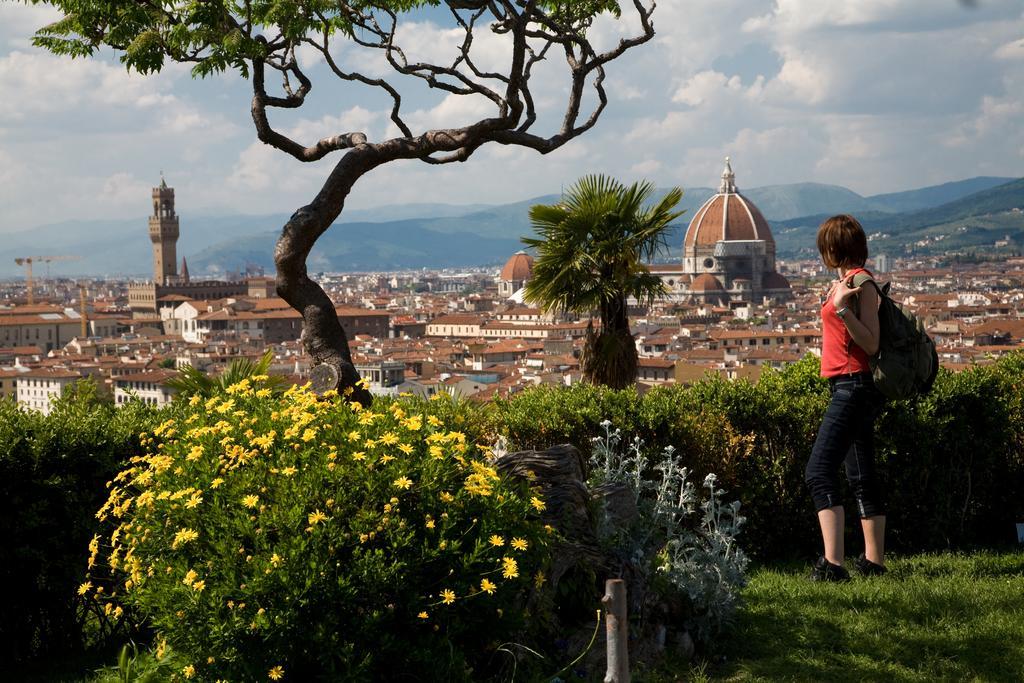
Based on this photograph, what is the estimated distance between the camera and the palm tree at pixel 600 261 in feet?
24.6

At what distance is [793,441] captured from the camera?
4.86 m

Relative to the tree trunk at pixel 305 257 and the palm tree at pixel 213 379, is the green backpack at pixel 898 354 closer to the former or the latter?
the tree trunk at pixel 305 257

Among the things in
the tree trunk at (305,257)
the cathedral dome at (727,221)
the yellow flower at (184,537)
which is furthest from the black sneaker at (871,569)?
the cathedral dome at (727,221)

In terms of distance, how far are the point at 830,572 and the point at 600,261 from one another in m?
3.81

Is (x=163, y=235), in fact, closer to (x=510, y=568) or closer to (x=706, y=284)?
(x=706, y=284)

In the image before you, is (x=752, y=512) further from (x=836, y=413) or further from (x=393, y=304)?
(x=393, y=304)

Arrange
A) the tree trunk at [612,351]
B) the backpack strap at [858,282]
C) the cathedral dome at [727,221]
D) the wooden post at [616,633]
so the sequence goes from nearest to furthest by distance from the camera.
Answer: the wooden post at [616,633] < the backpack strap at [858,282] < the tree trunk at [612,351] < the cathedral dome at [727,221]

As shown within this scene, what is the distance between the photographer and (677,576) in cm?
346

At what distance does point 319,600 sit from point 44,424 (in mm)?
1829

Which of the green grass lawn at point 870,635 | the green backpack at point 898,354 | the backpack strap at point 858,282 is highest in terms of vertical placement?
the backpack strap at point 858,282

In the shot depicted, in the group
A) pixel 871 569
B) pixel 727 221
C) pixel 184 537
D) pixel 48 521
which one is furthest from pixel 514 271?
pixel 184 537

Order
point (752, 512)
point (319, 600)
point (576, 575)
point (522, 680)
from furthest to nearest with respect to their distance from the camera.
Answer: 1. point (752, 512)
2. point (576, 575)
3. point (522, 680)
4. point (319, 600)

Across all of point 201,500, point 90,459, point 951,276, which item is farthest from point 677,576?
point 951,276

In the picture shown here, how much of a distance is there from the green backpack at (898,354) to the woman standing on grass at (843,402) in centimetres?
6
